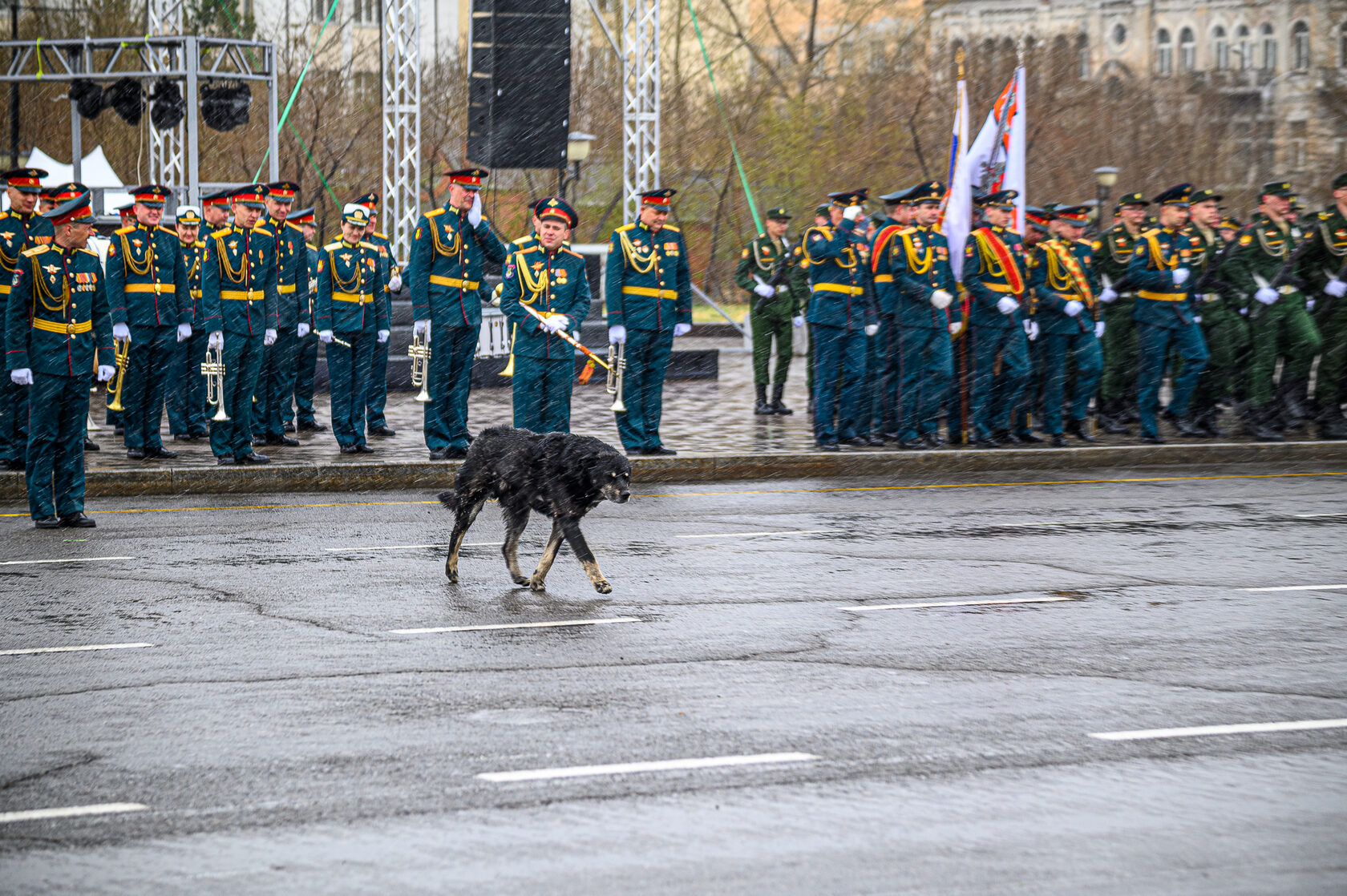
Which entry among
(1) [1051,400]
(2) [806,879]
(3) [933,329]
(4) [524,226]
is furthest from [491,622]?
(4) [524,226]

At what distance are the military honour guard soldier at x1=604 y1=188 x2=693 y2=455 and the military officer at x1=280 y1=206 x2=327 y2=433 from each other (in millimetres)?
3169

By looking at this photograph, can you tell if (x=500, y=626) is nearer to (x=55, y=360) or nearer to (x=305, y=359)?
(x=55, y=360)

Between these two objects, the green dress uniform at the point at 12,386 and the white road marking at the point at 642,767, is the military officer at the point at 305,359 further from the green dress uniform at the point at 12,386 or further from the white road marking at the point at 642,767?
the white road marking at the point at 642,767

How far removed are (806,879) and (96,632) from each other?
4740mm

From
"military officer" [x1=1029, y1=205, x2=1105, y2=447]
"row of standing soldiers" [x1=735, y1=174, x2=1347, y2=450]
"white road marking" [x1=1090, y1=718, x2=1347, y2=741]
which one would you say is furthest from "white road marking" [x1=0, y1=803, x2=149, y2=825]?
"military officer" [x1=1029, y1=205, x2=1105, y2=447]

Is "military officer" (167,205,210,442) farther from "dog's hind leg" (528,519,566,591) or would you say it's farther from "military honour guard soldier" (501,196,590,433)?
"dog's hind leg" (528,519,566,591)

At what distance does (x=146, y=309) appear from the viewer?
15359 mm

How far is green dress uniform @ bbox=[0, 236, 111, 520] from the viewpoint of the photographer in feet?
39.2

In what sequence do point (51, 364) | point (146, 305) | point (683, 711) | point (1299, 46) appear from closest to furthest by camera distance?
point (683, 711) < point (51, 364) < point (146, 305) < point (1299, 46)

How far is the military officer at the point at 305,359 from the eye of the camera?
55.1ft

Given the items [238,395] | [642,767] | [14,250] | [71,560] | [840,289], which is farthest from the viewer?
[840,289]

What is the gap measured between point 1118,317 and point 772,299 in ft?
13.5

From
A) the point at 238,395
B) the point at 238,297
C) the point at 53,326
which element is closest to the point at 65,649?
the point at 53,326

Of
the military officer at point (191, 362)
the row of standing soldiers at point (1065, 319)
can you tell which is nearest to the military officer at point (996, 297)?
the row of standing soldiers at point (1065, 319)
